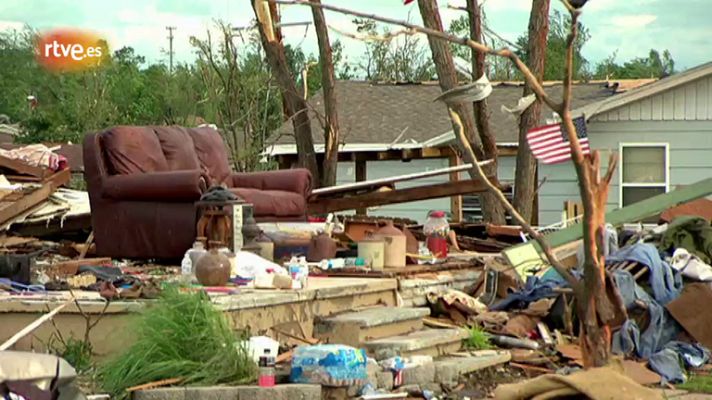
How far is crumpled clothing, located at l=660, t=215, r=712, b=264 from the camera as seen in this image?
1071cm

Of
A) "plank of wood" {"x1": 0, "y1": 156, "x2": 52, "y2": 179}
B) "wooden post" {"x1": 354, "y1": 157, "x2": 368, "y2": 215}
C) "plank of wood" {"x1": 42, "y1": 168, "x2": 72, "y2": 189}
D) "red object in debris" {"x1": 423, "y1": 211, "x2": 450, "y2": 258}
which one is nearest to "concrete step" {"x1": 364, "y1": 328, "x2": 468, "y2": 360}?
"red object in debris" {"x1": 423, "y1": 211, "x2": 450, "y2": 258}

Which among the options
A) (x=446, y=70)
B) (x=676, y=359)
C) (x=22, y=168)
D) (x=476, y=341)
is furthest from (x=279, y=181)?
(x=676, y=359)

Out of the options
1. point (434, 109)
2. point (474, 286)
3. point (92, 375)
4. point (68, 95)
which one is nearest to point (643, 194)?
point (434, 109)

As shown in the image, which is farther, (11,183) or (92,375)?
(11,183)

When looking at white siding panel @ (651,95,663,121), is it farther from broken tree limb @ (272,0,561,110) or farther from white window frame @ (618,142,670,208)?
broken tree limb @ (272,0,561,110)

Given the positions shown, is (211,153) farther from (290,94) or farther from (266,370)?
(266,370)

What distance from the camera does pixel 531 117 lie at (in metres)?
15.9

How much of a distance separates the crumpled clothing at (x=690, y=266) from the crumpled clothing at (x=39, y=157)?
22.5 feet

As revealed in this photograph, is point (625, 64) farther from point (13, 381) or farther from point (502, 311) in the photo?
point (13, 381)

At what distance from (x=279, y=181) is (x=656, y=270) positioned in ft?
15.8

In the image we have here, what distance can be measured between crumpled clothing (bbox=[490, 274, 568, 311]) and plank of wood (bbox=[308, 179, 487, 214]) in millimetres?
4031

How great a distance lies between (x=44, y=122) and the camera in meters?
38.8

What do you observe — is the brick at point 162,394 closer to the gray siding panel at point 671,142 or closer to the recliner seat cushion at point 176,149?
the recliner seat cushion at point 176,149

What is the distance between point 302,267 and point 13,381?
3590mm
